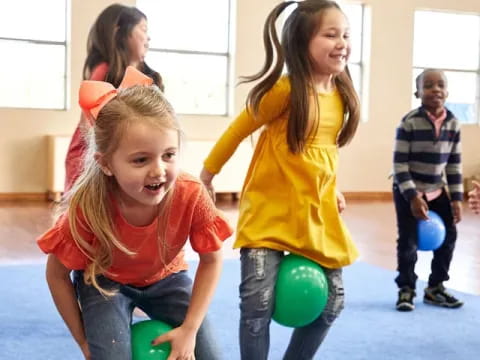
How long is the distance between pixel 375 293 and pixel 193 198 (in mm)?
2184

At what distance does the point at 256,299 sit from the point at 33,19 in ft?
21.3

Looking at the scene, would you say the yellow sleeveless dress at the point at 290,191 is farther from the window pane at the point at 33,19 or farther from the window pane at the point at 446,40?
the window pane at the point at 446,40

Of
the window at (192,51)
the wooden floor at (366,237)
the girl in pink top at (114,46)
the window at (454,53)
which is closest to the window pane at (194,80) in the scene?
the window at (192,51)

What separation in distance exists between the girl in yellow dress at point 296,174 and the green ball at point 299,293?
0.03 metres

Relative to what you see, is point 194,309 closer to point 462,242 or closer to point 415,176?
point 415,176

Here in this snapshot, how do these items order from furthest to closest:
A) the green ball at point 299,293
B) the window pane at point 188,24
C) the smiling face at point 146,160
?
the window pane at point 188,24, the green ball at point 299,293, the smiling face at point 146,160

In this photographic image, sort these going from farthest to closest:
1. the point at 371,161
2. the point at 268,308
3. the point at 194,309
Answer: the point at 371,161, the point at 268,308, the point at 194,309

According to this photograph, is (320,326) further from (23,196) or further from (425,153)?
(23,196)

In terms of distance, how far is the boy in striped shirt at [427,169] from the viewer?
11.2 ft

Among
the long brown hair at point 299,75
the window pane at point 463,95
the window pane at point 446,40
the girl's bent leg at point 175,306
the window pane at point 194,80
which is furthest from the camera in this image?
the window pane at point 463,95

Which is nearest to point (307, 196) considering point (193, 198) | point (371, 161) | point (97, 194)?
point (193, 198)

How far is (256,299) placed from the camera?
6.80ft

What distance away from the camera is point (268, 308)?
209cm

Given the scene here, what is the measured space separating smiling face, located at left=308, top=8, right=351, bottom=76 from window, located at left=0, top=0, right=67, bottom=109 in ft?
20.1
